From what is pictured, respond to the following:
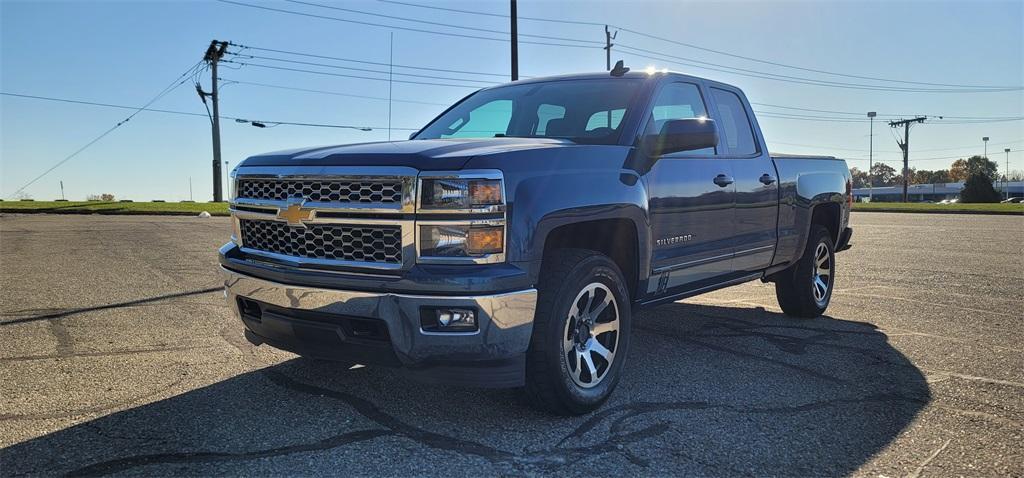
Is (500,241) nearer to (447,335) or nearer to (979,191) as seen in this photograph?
(447,335)

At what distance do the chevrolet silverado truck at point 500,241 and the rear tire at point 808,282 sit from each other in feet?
5.41

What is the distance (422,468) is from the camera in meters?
3.08

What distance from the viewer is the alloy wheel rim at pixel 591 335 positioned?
3.79m

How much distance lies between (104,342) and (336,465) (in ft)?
10.0

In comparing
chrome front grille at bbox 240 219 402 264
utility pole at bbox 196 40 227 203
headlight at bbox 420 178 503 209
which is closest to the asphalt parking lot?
chrome front grille at bbox 240 219 402 264

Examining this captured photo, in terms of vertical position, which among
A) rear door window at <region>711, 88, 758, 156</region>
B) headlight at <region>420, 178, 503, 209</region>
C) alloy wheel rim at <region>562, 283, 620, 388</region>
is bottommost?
alloy wheel rim at <region>562, 283, 620, 388</region>

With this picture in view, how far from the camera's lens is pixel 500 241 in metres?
3.36

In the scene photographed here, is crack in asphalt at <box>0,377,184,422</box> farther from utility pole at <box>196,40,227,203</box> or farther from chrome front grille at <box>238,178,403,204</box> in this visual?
utility pole at <box>196,40,227,203</box>

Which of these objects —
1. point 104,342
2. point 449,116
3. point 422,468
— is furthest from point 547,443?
point 104,342

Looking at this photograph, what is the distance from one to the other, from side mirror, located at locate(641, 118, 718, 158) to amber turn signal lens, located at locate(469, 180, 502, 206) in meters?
1.30

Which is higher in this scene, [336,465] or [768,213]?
[768,213]

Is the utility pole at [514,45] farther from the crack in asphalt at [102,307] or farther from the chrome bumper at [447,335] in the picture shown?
the chrome bumper at [447,335]

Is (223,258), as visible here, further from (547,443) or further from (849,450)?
(849,450)

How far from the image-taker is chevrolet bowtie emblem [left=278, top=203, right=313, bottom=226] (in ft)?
11.8
